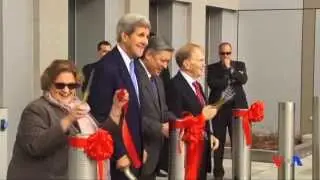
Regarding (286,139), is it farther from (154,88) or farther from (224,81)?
(224,81)

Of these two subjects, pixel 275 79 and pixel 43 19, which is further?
pixel 275 79

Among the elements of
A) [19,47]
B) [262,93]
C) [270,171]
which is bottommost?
[270,171]

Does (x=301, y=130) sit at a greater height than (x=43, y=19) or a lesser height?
lesser

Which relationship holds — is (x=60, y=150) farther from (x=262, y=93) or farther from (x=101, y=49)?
(x=262, y=93)

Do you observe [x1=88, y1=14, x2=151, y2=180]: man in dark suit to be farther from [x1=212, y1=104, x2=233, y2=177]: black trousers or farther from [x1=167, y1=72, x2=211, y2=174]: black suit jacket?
[x1=212, y1=104, x2=233, y2=177]: black trousers

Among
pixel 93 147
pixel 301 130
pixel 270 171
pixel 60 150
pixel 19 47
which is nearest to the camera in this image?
pixel 93 147

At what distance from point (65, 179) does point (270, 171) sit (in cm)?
743

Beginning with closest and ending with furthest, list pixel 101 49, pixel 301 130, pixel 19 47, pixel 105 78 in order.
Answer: pixel 105 78, pixel 19 47, pixel 101 49, pixel 301 130

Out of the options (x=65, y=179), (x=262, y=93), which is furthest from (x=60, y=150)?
(x=262, y=93)

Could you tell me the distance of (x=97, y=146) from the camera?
4043 millimetres

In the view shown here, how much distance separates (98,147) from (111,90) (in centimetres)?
121

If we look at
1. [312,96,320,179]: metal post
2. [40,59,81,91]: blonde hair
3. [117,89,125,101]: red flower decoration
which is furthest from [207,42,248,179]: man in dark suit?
[40,59,81,91]: blonde hair

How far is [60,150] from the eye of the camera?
4578 millimetres

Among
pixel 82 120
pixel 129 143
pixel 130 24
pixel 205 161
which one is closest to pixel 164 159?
pixel 205 161
